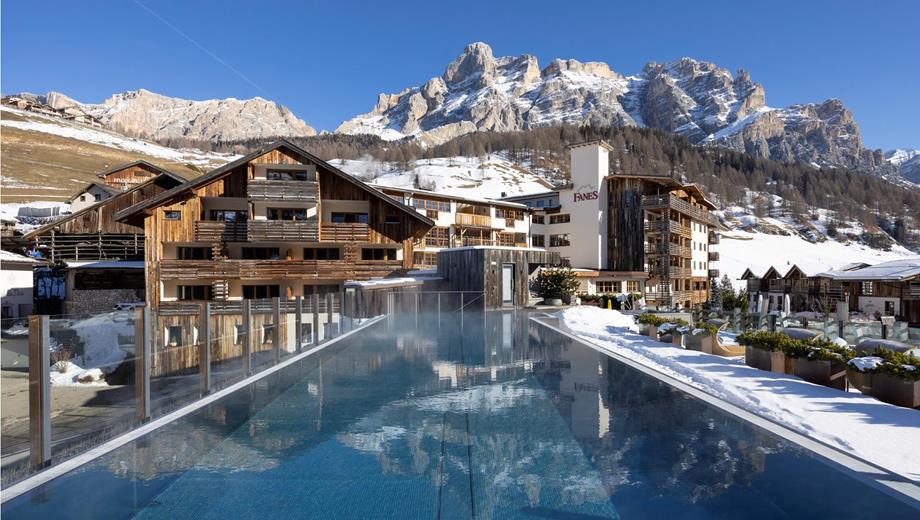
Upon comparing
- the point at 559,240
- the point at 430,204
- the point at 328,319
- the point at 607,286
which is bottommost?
the point at 607,286

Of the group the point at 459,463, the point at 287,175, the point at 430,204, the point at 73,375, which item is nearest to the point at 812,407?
the point at 459,463

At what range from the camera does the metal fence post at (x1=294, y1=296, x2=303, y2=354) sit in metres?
12.0

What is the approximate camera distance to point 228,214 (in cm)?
3312

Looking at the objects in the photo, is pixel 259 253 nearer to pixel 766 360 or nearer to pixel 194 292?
pixel 194 292

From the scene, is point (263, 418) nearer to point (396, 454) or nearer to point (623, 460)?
Result: point (396, 454)

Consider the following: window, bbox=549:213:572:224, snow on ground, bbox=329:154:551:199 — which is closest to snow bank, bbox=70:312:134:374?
window, bbox=549:213:572:224

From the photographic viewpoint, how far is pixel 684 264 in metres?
53.0

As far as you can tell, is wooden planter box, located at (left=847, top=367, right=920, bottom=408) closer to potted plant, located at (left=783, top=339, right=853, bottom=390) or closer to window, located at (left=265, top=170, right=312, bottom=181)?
potted plant, located at (left=783, top=339, right=853, bottom=390)

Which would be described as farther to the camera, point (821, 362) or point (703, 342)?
point (703, 342)

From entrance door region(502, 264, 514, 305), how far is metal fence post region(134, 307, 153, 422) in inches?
875

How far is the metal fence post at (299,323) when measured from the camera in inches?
473

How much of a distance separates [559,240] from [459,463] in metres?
47.5

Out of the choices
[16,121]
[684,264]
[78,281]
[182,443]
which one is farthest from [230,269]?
[16,121]

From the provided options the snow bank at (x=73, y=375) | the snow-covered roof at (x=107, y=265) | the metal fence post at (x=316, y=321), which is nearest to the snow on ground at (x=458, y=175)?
the snow-covered roof at (x=107, y=265)
